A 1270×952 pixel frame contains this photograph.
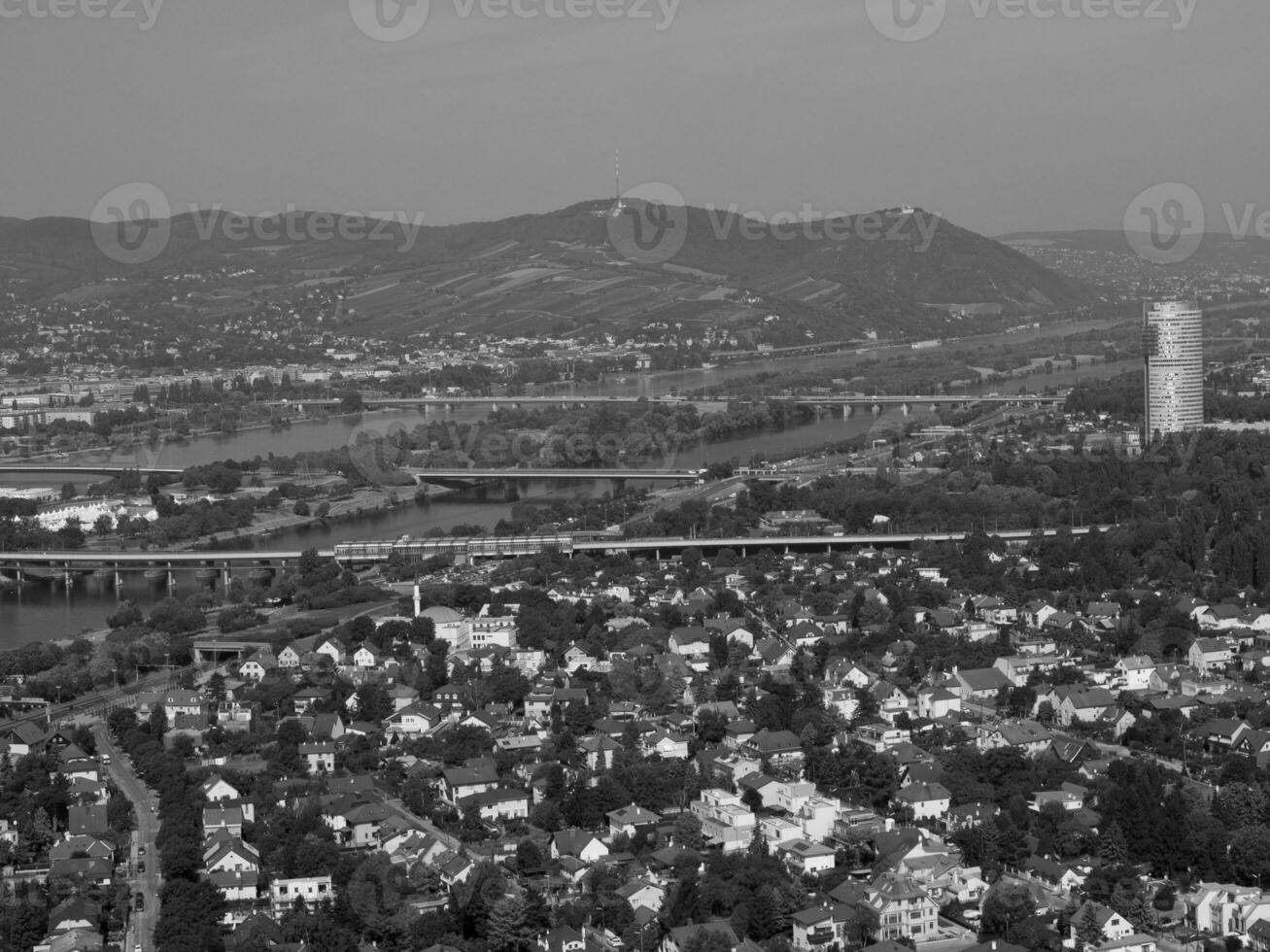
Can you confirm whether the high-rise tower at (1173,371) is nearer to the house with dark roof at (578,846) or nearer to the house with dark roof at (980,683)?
the house with dark roof at (980,683)

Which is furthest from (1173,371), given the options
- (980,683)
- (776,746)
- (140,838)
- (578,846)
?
(140,838)

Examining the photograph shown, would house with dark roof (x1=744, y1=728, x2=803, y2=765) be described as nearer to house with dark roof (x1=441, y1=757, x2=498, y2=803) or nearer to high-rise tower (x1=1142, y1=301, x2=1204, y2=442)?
house with dark roof (x1=441, y1=757, x2=498, y2=803)

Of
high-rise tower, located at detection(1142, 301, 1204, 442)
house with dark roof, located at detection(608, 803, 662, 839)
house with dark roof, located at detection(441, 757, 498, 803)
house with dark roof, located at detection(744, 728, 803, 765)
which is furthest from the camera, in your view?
high-rise tower, located at detection(1142, 301, 1204, 442)

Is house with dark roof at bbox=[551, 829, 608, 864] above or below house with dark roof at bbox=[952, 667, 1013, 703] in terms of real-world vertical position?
below

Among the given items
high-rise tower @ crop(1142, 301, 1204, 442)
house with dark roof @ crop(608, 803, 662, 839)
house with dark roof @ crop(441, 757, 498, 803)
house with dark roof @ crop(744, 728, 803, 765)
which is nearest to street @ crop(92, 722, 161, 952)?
house with dark roof @ crop(441, 757, 498, 803)

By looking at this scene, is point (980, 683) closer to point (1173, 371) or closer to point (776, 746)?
point (776, 746)

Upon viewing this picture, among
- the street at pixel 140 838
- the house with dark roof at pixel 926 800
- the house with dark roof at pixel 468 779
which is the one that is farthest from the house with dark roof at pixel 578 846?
the street at pixel 140 838

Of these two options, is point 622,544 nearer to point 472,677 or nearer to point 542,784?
point 472,677

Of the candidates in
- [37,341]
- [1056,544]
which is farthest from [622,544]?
[37,341]
